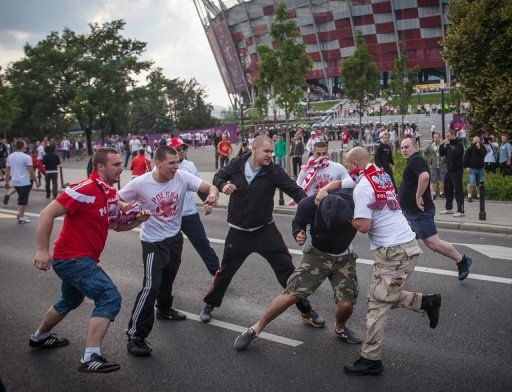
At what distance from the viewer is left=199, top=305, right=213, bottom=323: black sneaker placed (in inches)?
245

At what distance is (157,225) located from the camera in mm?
5703

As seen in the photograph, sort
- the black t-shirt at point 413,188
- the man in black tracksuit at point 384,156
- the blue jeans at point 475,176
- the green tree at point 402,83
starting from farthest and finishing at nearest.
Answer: the green tree at point 402,83
the man in black tracksuit at point 384,156
the blue jeans at point 475,176
the black t-shirt at point 413,188

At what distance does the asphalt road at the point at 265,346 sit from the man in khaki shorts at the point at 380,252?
9.3 inches

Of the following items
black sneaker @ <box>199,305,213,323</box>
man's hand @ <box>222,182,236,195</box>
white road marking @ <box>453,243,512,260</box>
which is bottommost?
white road marking @ <box>453,243,512,260</box>

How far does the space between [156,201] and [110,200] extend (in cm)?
70

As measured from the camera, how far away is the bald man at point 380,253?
474cm

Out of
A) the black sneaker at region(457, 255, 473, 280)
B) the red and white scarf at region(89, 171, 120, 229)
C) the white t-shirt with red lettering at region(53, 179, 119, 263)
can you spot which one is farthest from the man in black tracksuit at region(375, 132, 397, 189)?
the white t-shirt with red lettering at region(53, 179, 119, 263)

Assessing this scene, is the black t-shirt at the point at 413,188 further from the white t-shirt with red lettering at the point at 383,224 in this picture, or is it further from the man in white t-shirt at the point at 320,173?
the white t-shirt with red lettering at the point at 383,224

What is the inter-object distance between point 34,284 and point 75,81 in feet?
146

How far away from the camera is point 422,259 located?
8820 mm

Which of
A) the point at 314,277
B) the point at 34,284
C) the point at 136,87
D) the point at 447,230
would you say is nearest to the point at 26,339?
the point at 34,284

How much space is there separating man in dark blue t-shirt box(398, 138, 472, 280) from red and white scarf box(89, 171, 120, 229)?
4357mm

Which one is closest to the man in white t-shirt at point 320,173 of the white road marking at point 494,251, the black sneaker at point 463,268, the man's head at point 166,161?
the black sneaker at point 463,268

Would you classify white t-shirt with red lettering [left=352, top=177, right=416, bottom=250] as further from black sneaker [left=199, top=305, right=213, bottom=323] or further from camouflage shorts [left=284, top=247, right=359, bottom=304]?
black sneaker [left=199, top=305, right=213, bottom=323]
